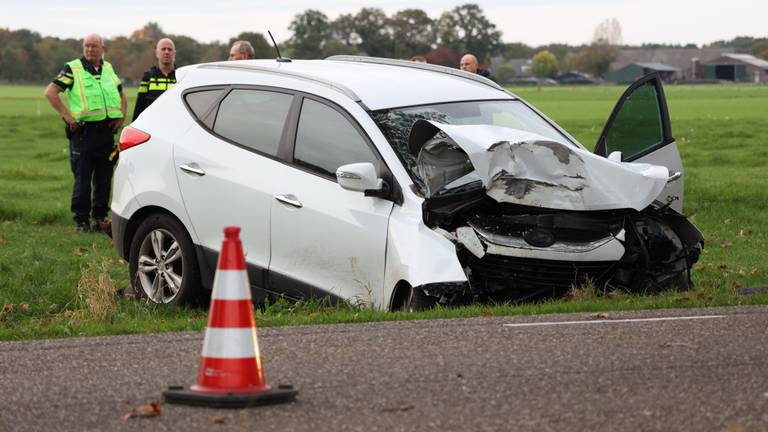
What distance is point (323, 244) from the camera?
27.8 ft

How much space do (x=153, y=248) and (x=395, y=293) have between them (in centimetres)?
220

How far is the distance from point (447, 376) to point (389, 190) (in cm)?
231

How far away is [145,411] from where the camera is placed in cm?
549

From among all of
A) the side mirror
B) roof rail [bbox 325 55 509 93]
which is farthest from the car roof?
the side mirror

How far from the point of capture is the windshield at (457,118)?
337 inches

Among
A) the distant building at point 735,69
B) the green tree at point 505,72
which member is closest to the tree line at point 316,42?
the green tree at point 505,72

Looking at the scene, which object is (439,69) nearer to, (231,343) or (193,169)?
(193,169)

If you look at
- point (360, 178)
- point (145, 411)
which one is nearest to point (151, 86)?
point (360, 178)

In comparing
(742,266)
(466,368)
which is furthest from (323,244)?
(742,266)

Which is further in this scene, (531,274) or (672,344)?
(531,274)

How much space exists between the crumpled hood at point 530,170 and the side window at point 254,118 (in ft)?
3.60

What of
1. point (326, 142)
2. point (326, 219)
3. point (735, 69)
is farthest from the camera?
point (735, 69)

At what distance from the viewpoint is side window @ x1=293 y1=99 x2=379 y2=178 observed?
8.60 metres

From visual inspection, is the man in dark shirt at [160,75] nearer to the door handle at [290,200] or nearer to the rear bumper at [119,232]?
the rear bumper at [119,232]
